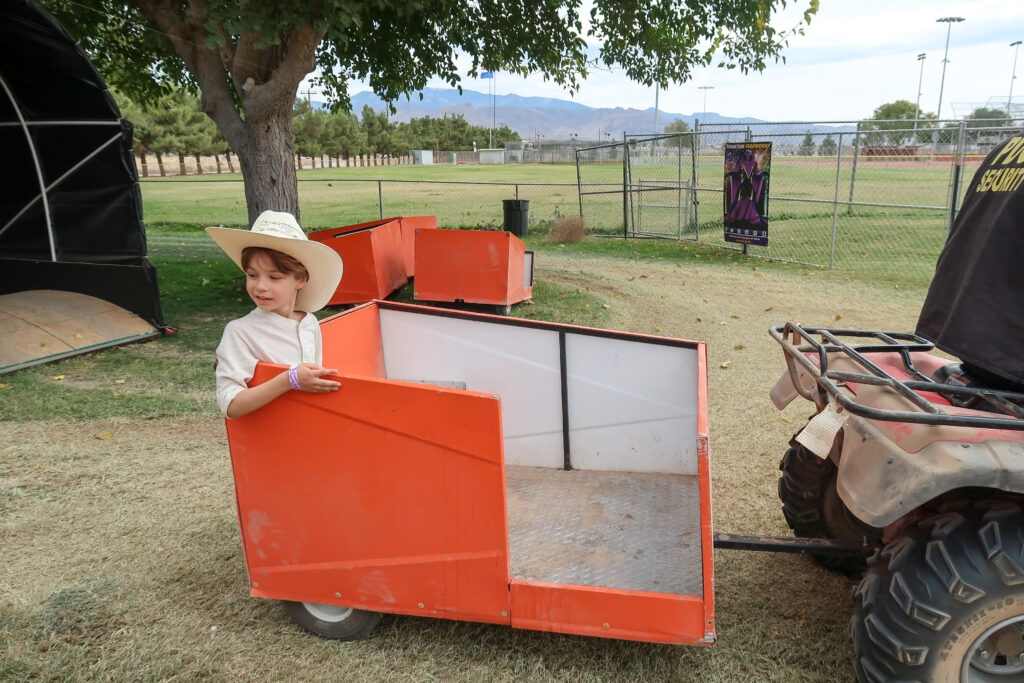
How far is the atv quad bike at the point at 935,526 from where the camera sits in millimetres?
1961

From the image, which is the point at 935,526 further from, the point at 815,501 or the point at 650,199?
the point at 650,199

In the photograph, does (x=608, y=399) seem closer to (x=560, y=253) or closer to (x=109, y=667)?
(x=109, y=667)

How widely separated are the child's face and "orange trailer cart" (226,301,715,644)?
1.00 ft

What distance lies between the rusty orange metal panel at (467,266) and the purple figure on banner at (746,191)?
20.1 feet

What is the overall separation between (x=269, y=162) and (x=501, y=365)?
263 inches

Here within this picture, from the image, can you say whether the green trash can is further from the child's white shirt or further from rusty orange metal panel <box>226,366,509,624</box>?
rusty orange metal panel <box>226,366,509,624</box>

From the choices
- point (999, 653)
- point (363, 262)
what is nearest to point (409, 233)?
point (363, 262)

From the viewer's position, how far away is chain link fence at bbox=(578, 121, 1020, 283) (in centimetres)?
1130

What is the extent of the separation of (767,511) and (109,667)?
10.2ft

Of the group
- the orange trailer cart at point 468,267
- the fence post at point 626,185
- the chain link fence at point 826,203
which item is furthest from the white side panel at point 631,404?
the fence post at point 626,185

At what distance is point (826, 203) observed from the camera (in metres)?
13.5

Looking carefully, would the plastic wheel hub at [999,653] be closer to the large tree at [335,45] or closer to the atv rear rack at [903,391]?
the atv rear rack at [903,391]

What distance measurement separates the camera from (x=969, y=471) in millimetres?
1959

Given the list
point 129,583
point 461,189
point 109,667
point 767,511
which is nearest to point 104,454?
point 129,583
